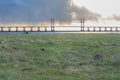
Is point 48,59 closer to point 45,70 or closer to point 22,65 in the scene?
point 22,65

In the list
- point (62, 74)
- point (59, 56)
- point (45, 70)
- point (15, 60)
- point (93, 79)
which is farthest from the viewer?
point (59, 56)

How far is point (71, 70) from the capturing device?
22234 millimetres

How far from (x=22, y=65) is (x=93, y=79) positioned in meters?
6.84

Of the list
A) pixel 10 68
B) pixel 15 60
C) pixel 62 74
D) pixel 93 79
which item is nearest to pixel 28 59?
pixel 15 60

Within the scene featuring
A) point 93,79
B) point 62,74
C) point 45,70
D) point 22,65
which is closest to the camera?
point 93,79

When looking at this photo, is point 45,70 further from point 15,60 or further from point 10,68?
point 15,60

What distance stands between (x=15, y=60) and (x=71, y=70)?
5713mm

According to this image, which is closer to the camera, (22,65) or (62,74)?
A: (62,74)

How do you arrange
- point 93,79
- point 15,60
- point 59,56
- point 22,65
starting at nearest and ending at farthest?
point 93,79, point 22,65, point 15,60, point 59,56

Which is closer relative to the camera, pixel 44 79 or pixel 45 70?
pixel 44 79

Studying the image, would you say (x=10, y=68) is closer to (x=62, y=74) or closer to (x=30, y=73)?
(x=30, y=73)

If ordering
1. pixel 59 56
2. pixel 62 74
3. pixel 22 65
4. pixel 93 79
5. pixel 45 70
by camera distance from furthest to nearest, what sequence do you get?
pixel 59 56 < pixel 22 65 < pixel 45 70 < pixel 62 74 < pixel 93 79

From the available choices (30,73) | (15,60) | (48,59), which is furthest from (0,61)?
(30,73)

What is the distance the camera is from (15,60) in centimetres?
2667
